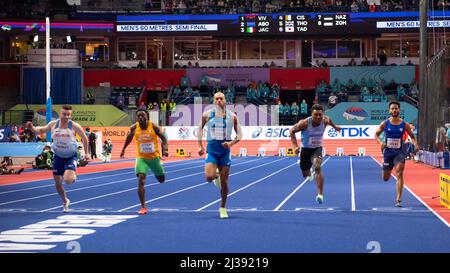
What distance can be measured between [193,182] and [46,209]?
9.66 metres

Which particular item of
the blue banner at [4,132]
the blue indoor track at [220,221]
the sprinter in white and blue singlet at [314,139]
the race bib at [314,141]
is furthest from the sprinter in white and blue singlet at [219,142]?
the blue banner at [4,132]

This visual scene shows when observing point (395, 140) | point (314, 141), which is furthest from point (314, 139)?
point (395, 140)

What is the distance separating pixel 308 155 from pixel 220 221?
352 centimetres

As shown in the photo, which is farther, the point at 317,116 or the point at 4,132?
the point at 4,132

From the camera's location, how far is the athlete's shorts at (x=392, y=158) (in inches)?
658

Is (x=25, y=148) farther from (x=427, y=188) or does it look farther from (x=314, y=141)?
(x=314, y=141)

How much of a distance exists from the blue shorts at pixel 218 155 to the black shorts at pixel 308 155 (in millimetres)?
2726

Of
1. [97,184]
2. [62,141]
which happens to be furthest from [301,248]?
[97,184]

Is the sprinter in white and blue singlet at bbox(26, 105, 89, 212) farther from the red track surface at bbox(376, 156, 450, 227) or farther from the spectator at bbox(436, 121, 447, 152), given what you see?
the spectator at bbox(436, 121, 447, 152)

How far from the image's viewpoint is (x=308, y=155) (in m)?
16.8

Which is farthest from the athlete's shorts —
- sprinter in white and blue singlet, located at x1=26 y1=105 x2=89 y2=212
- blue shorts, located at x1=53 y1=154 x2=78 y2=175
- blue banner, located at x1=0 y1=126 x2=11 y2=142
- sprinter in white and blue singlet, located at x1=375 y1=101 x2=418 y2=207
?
blue banner, located at x1=0 y1=126 x2=11 y2=142

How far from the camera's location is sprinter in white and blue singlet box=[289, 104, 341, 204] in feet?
53.5

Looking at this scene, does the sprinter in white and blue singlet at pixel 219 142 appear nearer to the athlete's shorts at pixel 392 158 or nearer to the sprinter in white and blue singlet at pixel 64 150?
the sprinter in white and blue singlet at pixel 64 150
